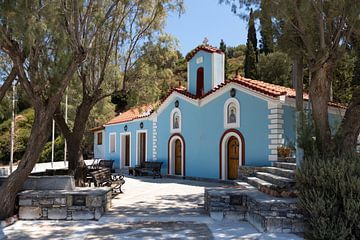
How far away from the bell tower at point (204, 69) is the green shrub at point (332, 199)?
1159cm

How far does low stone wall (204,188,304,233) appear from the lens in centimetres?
712

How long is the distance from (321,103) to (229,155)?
8.66 meters

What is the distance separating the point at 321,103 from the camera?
318 inches

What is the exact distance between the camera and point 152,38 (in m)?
13.4

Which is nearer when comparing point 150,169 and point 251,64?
point 150,169

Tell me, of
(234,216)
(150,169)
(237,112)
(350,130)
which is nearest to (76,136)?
(234,216)

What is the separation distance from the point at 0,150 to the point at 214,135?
79.3ft

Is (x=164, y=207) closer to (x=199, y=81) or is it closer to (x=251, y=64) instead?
(x=199, y=81)

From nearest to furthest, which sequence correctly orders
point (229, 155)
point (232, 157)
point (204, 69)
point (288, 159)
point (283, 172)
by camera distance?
point (283, 172)
point (288, 159)
point (232, 157)
point (229, 155)
point (204, 69)

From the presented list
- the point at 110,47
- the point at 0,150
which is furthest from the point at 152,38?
the point at 0,150

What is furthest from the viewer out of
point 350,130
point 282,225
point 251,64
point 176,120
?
point 251,64

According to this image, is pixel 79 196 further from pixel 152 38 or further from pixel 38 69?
pixel 152 38

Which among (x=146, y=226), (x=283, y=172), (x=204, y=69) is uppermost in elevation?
(x=204, y=69)

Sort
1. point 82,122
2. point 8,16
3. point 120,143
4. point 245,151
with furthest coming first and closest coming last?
point 120,143 < point 245,151 < point 82,122 < point 8,16
